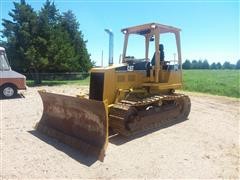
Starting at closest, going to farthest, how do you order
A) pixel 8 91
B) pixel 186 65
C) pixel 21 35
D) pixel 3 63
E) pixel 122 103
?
pixel 122 103, pixel 8 91, pixel 3 63, pixel 21 35, pixel 186 65

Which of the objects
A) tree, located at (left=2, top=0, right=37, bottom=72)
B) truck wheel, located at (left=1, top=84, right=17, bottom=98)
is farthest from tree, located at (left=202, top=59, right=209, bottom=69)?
truck wheel, located at (left=1, top=84, right=17, bottom=98)

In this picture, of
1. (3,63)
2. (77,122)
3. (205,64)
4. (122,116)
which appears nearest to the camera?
(77,122)

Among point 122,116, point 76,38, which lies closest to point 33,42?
point 76,38

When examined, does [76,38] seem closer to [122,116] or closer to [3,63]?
[3,63]

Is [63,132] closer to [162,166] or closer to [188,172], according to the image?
[162,166]

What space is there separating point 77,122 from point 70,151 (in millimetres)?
781

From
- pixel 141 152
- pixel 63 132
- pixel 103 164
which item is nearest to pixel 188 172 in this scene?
pixel 141 152

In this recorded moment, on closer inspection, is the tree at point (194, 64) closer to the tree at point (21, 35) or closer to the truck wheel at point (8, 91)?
the tree at point (21, 35)

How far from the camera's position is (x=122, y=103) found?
22.1 ft

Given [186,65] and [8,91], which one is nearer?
[8,91]

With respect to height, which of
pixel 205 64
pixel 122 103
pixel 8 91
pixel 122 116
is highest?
pixel 205 64

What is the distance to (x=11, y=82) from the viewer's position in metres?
13.5

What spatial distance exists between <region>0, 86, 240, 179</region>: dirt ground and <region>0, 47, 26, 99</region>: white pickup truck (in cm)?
587

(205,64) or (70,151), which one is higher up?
(205,64)
